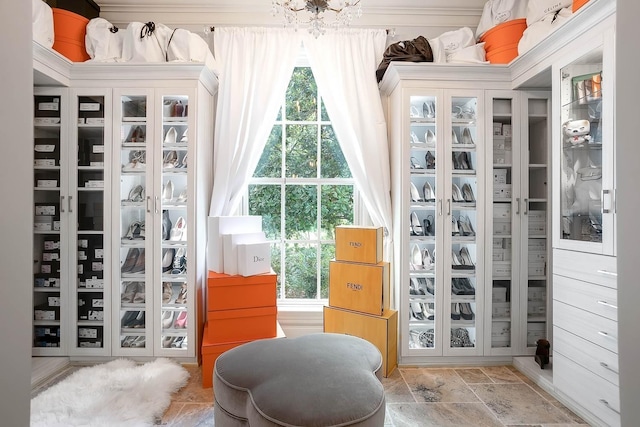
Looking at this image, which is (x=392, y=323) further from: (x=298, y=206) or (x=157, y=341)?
(x=157, y=341)

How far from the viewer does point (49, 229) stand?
2576 mm

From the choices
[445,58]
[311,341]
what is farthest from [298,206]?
[445,58]

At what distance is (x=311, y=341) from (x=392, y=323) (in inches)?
37.9

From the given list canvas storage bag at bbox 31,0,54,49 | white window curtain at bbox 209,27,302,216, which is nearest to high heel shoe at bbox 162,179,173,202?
white window curtain at bbox 209,27,302,216

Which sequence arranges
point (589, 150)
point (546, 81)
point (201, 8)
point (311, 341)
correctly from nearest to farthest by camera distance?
point (311, 341), point (589, 150), point (546, 81), point (201, 8)

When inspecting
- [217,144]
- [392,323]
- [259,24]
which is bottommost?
[392,323]

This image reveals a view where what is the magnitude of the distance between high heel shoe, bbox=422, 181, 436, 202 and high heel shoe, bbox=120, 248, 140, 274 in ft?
7.76

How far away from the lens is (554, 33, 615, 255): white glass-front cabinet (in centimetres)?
177

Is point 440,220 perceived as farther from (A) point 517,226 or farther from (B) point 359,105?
(B) point 359,105

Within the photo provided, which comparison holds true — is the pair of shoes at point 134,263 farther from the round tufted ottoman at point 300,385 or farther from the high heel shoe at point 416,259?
the high heel shoe at point 416,259

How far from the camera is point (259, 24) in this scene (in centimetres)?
297

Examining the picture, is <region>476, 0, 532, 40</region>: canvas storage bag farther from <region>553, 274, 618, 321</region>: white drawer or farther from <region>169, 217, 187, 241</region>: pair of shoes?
<region>169, 217, 187, 241</region>: pair of shoes

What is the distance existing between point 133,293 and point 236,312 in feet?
3.06

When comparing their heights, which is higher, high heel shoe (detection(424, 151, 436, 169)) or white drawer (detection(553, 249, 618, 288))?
high heel shoe (detection(424, 151, 436, 169))
